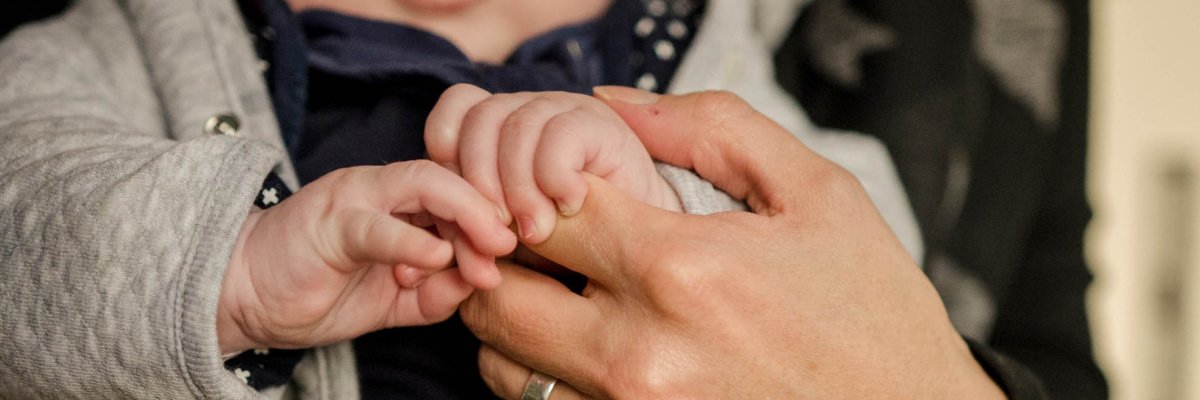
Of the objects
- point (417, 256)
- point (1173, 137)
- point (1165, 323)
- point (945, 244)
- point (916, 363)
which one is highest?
point (417, 256)

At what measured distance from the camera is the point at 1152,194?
178cm

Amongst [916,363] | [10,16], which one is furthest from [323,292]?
[10,16]

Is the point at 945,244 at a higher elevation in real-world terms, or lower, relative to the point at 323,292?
lower

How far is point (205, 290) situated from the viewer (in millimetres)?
439

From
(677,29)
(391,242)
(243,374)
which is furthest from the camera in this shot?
(677,29)

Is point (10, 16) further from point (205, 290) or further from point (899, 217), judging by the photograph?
point (899, 217)

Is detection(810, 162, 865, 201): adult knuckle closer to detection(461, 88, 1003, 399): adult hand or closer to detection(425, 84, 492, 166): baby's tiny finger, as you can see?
detection(461, 88, 1003, 399): adult hand

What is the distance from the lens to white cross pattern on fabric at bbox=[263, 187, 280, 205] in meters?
0.50

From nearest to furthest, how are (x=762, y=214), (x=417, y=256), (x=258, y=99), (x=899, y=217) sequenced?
(x=417, y=256) → (x=762, y=214) → (x=258, y=99) → (x=899, y=217)

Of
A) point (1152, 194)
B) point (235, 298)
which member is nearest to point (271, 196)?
point (235, 298)

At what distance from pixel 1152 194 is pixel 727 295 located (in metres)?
1.64

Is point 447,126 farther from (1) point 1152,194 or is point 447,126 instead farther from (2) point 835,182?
(1) point 1152,194

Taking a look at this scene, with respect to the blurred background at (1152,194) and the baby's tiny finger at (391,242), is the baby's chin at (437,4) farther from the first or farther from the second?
the blurred background at (1152,194)

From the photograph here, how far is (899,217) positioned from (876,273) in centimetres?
23
